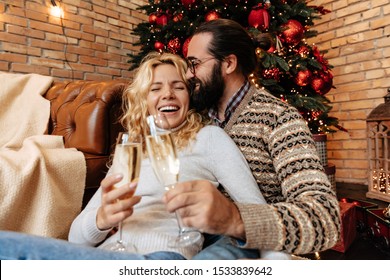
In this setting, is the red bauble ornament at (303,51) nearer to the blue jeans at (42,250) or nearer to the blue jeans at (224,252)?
the blue jeans at (224,252)

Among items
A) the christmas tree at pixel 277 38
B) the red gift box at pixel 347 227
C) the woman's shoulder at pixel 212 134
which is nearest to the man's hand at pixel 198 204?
the woman's shoulder at pixel 212 134

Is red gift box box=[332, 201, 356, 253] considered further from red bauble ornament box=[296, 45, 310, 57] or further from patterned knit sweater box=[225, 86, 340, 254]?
red bauble ornament box=[296, 45, 310, 57]

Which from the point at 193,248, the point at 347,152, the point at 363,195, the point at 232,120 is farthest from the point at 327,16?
the point at 193,248

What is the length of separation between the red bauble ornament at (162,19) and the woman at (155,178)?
1256mm

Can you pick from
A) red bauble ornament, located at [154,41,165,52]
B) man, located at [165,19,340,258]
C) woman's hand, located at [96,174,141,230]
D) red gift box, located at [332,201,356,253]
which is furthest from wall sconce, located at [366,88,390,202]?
woman's hand, located at [96,174,141,230]

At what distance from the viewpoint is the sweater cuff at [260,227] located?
26.4 inches

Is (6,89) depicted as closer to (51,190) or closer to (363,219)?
(51,190)

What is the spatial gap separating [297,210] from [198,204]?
0.86 feet

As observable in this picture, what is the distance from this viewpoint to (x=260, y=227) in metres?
0.68

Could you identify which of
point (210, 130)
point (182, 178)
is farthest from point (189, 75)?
A: point (182, 178)

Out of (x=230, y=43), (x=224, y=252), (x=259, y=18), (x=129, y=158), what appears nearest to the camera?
(x=129, y=158)

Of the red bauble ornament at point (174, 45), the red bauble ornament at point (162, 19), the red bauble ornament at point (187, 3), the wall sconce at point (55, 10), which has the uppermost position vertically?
the wall sconce at point (55, 10)

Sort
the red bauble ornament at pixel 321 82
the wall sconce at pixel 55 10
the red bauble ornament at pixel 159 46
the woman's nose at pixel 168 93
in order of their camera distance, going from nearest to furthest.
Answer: the woman's nose at pixel 168 93 < the red bauble ornament at pixel 321 82 < the red bauble ornament at pixel 159 46 < the wall sconce at pixel 55 10

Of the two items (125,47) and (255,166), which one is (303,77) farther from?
(125,47)
